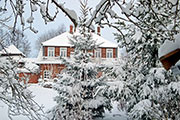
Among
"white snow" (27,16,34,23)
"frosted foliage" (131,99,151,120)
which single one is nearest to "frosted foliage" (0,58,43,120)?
"white snow" (27,16,34,23)

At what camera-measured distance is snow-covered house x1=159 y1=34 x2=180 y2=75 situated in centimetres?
215

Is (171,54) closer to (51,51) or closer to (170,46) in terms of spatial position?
(170,46)

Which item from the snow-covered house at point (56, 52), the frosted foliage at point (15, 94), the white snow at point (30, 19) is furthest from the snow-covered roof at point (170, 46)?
the snow-covered house at point (56, 52)

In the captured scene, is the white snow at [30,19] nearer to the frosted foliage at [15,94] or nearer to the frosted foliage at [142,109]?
the frosted foliage at [15,94]

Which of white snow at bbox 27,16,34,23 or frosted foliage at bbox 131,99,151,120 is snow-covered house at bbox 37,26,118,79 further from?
white snow at bbox 27,16,34,23

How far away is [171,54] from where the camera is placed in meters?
2.21

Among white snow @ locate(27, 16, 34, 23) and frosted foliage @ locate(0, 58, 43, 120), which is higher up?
white snow @ locate(27, 16, 34, 23)

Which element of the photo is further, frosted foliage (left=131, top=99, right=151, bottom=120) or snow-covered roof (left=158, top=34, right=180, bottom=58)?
frosted foliage (left=131, top=99, right=151, bottom=120)

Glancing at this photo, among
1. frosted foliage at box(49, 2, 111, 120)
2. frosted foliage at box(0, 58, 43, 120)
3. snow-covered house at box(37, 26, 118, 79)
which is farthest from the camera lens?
snow-covered house at box(37, 26, 118, 79)

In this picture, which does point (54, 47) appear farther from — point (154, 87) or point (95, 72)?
point (154, 87)

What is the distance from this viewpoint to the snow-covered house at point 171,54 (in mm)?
Result: 2152

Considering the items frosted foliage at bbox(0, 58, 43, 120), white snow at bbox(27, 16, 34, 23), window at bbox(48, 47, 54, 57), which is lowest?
frosted foliage at bbox(0, 58, 43, 120)

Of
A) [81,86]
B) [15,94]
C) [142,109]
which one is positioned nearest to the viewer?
[15,94]

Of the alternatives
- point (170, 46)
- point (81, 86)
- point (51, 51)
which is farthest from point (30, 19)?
point (51, 51)
